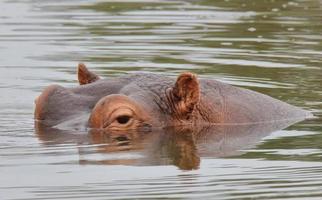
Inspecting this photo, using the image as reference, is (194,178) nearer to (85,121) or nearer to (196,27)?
(85,121)

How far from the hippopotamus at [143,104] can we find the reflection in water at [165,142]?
0.07 metres

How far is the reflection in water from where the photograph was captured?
9234 millimetres

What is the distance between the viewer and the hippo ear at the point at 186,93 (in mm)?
10133

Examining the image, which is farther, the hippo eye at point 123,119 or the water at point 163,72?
the hippo eye at point 123,119

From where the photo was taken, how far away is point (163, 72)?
44.8ft

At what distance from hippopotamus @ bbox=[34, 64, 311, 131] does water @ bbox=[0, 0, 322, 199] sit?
0.23 metres

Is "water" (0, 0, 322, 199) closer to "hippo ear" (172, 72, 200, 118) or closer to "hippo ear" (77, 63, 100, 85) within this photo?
"hippo ear" (172, 72, 200, 118)

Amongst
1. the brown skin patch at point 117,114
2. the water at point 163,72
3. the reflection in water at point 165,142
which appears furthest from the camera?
the brown skin patch at point 117,114

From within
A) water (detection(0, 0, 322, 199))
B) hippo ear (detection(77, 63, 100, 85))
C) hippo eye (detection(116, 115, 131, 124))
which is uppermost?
hippo ear (detection(77, 63, 100, 85))

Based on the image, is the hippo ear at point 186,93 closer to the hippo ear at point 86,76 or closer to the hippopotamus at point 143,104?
the hippopotamus at point 143,104

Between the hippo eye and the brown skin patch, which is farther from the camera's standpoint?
the hippo eye

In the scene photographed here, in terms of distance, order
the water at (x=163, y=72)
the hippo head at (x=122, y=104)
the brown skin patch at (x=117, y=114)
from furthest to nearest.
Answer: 1. the hippo head at (x=122, y=104)
2. the brown skin patch at (x=117, y=114)
3. the water at (x=163, y=72)

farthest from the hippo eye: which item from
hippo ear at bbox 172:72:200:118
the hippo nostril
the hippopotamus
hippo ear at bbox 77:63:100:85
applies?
hippo ear at bbox 77:63:100:85

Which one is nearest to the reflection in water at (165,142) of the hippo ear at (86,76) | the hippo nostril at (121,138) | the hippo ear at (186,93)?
the hippo nostril at (121,138)
